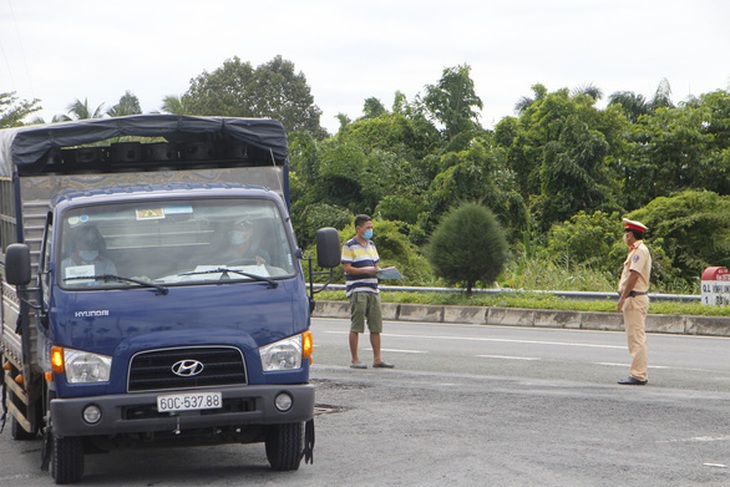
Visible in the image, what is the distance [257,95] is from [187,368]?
217 feet

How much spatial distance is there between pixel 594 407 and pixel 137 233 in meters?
4.76

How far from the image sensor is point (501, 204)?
31672 millimetres

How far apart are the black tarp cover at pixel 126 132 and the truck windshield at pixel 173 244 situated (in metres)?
1.32

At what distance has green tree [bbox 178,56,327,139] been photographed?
70.2m

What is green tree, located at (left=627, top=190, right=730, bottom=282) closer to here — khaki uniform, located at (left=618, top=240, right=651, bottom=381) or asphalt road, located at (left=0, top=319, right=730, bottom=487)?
asphalt road, located at (left=0, top=319, right=730, bottom=487)

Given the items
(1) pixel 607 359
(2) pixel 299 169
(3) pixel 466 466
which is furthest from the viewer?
(2) pixel 299 169

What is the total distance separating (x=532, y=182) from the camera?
39.7 m

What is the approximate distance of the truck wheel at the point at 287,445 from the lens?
805 centimetres

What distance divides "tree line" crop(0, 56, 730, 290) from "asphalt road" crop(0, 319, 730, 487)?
7.86m

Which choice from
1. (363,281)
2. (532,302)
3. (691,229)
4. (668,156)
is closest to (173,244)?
(363,281)

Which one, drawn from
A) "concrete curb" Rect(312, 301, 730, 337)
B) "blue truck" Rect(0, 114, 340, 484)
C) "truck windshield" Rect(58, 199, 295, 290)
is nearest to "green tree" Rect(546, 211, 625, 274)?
"concrete curb" Rect(312, 301, 730, 337)

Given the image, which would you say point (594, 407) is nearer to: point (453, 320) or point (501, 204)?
point (453, 320)

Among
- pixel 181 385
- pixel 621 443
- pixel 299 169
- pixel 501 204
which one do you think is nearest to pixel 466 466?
pixel 621 443

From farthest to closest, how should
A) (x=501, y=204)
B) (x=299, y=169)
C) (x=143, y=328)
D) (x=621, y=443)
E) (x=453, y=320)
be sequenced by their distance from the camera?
(x=299, y=169)
(x=501, y=204)
(x=453, y=320)
(x=621, y=443)
(x=143, y=328)
